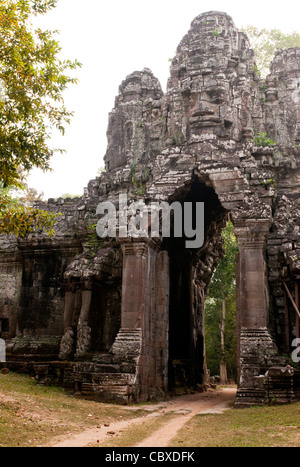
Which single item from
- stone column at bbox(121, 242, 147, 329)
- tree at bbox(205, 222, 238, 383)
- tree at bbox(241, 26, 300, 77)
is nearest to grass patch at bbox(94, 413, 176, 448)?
stone column at bbox(121, 242, 147, 329)

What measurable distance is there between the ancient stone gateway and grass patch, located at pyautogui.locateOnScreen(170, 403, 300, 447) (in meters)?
1.18

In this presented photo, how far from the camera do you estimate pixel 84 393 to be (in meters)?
11.0

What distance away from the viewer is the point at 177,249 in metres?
16.6

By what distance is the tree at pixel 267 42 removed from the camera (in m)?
29.0

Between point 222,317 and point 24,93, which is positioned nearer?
point 24,93

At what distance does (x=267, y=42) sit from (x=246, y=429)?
90.0ft

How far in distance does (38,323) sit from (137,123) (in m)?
7.17

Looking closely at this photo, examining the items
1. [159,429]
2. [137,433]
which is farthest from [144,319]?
[137,433]

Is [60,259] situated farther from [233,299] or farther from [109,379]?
[233,299]

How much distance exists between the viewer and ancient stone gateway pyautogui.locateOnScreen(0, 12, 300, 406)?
37.6 feet

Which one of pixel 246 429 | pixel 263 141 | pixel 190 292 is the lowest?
pixel 246 429

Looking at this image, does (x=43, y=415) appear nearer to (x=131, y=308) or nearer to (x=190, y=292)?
(x=131, y=308)

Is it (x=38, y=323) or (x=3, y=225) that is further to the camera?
(x=38, y=323)
